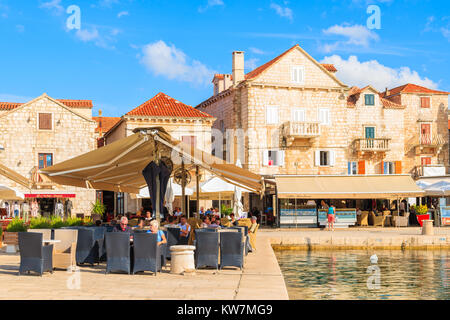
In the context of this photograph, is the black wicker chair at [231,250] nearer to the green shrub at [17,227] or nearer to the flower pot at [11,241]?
the flower pot at [11,241]

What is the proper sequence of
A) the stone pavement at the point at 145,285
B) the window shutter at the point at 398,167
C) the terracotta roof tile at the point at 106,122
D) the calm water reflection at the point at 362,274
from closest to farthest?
the stone pavement at the point at 145,285 → the calm water reflection at the point at 362,274 → the window shutter at the point at 398,167 → the terracotta roof tile at the point at 106,122

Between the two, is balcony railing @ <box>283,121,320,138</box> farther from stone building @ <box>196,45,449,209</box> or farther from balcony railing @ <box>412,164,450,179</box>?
balcony railing @ <box>412,164,450,179</box>

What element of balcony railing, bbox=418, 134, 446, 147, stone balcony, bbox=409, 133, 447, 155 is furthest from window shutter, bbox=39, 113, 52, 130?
balcony railing, bbox=418, 134, 446, 147

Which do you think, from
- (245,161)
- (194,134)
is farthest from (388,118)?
(194,134)

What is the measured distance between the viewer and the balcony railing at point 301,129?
1506 inches

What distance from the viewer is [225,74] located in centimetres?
4412

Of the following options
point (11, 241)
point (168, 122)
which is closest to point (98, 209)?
point (168, 122)

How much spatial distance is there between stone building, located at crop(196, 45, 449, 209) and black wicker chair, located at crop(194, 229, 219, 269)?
26.0 meters

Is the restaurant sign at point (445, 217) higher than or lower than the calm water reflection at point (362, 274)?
higher

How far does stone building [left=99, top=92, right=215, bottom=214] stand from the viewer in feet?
121

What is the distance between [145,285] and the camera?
32.8ft

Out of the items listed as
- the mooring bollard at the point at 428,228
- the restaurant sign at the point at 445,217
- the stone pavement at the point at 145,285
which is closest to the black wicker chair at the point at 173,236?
the stone pavement at the point at 145,285

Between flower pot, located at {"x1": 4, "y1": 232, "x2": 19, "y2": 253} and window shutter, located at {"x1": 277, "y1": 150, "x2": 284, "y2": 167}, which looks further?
window shutter, located at {"x1": 277, "y1": 150, "x2": 284, "y2": 167}
